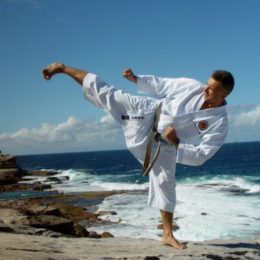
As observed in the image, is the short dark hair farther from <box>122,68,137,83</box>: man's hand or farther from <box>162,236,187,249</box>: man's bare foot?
<box>162,236,187,249</box>: man's bare foot

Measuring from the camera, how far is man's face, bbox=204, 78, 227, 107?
550 cm

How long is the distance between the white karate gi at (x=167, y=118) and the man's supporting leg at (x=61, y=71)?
0.11 meters

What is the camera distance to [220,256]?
18.7 feet

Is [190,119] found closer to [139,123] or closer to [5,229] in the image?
[139,123]

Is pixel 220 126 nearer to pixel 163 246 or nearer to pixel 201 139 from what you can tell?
pixel 201 139

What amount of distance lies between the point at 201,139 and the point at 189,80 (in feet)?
2.45

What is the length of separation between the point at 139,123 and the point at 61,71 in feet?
3.62

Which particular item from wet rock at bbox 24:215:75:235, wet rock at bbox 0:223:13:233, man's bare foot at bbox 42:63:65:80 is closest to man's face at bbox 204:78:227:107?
man's bare foot at bbox 42:63:65:80

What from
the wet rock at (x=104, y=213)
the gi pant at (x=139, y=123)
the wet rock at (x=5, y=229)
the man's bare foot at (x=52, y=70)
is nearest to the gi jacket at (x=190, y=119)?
the gi pant at (x=139, y=123)

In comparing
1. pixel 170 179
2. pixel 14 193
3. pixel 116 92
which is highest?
pixel 116 92

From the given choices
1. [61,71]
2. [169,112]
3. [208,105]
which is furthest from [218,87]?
[61,71]

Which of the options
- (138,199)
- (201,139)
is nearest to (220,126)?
(201,139)

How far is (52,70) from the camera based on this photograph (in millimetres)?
5633

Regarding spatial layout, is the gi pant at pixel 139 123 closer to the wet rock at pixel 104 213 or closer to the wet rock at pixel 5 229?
the wet rock at pixel 5 229
